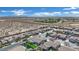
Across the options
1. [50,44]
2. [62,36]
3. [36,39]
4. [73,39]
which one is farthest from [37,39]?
[73,39]

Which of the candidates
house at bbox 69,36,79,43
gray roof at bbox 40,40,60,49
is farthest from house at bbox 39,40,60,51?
house at bbox 69,36,79,43

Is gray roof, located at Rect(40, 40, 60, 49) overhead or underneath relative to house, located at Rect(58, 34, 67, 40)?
underneath

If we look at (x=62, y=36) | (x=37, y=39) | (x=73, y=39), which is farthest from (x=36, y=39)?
(x=73, y=39)

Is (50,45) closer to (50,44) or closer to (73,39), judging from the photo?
(50,44)

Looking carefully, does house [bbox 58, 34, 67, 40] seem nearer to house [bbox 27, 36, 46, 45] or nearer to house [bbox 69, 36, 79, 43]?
house [bbox 69, 36, 79, 43]

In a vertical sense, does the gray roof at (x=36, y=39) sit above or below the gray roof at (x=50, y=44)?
above

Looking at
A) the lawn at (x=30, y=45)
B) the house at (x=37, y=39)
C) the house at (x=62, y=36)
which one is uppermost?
the house at (x=62, y=36)

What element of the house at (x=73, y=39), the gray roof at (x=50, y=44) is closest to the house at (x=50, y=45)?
the gray roof at (x=50, y=44)

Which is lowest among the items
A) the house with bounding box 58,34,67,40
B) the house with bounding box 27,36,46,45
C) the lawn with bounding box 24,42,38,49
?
the lawn with bounding box 24,42,38,49

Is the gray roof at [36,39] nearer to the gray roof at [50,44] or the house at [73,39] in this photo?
the gray roof at [50,44]
